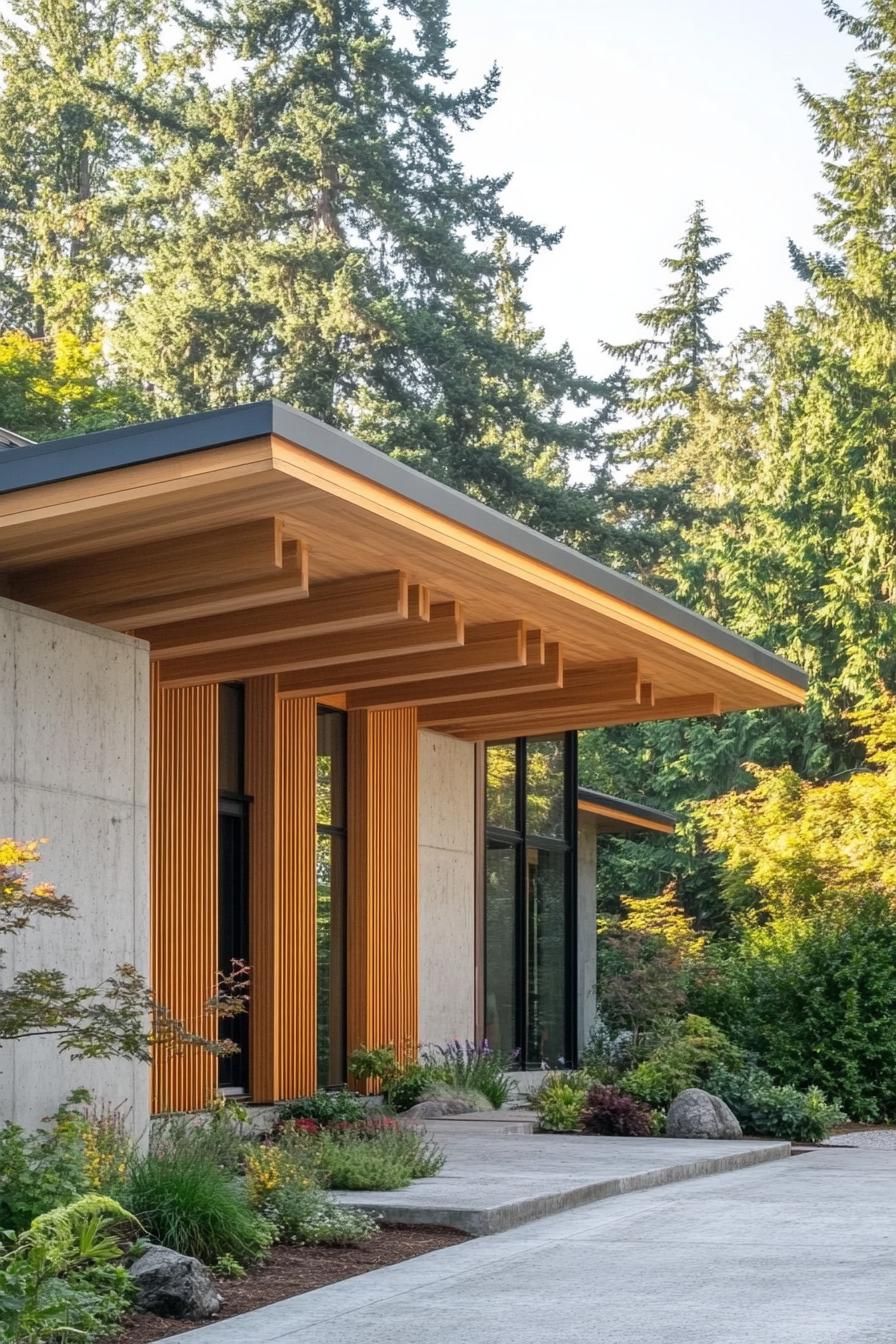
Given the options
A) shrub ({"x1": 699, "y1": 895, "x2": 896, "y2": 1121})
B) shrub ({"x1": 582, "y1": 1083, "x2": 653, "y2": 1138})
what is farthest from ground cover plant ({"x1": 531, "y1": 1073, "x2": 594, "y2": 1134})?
shrub ({"x1": 699, "y1": 895, "x2": 896, "y2": 1121})

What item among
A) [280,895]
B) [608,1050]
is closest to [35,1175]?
[280,895]

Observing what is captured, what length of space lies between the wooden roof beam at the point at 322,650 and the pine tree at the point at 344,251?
59.8ft

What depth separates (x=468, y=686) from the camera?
14797 mm

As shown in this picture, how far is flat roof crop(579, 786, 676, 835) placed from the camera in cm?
2092

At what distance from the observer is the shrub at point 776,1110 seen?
45.6 feet

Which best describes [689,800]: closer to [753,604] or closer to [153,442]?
[753,604]

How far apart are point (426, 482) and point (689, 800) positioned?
23860 mm

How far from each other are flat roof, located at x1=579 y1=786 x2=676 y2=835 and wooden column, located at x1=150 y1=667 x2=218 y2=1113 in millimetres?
8658

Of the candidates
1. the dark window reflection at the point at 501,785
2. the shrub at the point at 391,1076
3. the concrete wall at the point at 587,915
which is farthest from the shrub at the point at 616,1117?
the concrete wall at the point at 587,915

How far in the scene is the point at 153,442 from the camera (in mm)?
8109

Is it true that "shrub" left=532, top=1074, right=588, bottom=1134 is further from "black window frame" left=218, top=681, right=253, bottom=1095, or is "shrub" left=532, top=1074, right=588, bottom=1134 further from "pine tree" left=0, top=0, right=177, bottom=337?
"pine tree" left=0, top=0, right=177, bottom=337

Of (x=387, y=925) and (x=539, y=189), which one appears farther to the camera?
(x=539, y=189)

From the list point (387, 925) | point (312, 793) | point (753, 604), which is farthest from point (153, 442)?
point (753, 604)

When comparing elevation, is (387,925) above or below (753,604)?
below
